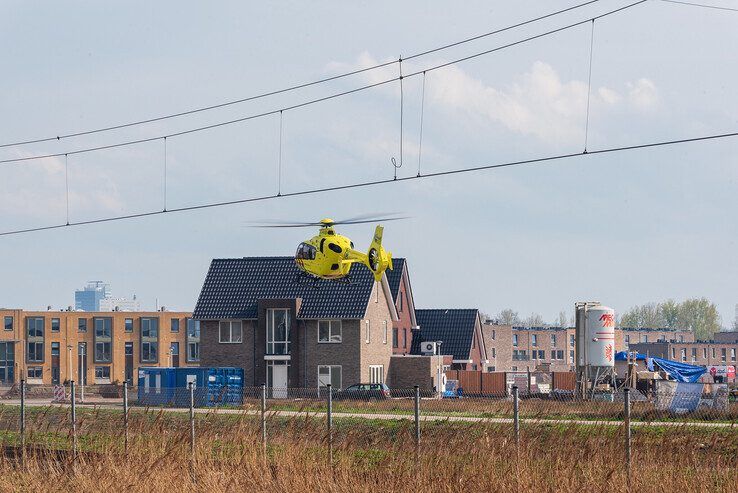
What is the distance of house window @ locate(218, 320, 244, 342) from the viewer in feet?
210

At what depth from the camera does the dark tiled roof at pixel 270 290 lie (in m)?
62.6

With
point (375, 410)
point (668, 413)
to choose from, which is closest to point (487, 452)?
point (668, 413)

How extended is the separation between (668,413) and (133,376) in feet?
290

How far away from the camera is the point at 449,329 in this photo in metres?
82.7

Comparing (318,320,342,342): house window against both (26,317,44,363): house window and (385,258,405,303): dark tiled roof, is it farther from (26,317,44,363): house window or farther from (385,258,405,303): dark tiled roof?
(26,317,44,363): house window

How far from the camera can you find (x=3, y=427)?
116 feet

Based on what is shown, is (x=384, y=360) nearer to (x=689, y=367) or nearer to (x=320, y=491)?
(x=689, y=367)

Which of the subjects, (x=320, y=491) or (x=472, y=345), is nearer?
(x=320, y=491)

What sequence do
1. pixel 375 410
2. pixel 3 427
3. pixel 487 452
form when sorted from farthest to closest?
pixel 375 410, pixel 3 427, pixel 487 452

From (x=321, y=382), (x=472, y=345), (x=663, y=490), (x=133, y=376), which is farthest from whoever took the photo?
(x=133, y=376)

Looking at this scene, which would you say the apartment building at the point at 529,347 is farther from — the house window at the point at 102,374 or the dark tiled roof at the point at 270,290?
the dark tiled roof at the point at 270,290

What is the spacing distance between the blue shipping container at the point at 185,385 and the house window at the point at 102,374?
60.8 meters

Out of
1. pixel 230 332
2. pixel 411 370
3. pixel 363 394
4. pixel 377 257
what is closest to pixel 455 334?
pixel 411 370

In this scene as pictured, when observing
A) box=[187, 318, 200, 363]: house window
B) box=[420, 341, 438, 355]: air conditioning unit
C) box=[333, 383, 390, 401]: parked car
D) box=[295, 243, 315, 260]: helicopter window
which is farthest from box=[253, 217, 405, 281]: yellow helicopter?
box=[187, 318, 200, 363]: house window
